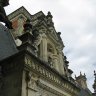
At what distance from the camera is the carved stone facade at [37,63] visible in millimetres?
10828

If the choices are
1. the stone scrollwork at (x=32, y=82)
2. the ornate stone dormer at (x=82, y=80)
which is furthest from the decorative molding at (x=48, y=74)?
the ornate stone dormer at (x=82, y=80)

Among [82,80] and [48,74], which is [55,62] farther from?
[82,80]

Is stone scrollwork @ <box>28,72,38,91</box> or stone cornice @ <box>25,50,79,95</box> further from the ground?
stone cornice @ <box>25,50,79,95</box>

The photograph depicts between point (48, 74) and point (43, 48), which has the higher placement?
point (43, 48)

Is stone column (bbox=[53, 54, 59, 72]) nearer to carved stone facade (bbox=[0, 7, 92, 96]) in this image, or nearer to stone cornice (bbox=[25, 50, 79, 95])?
carved stone facade (bbox=[0, 7, 92, 96])

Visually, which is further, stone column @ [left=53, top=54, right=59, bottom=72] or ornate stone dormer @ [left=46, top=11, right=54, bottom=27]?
ornate stone dormer @ [left=46, top=11, right=54, bottom=27]

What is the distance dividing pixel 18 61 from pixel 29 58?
0.51 meters

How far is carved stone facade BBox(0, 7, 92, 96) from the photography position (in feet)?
35.5

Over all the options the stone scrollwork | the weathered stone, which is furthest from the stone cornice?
the weathered stone

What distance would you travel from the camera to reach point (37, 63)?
11.8m

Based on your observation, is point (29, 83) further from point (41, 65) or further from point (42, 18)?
point (42, 18)

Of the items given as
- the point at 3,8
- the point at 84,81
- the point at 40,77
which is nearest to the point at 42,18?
the point at 3,8

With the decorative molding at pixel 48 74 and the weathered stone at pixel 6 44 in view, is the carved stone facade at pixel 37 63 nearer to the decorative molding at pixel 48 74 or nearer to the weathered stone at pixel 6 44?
the decorative molding at pixel 48 74

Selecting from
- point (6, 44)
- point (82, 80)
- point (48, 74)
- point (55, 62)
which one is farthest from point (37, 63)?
point (82, 80)
